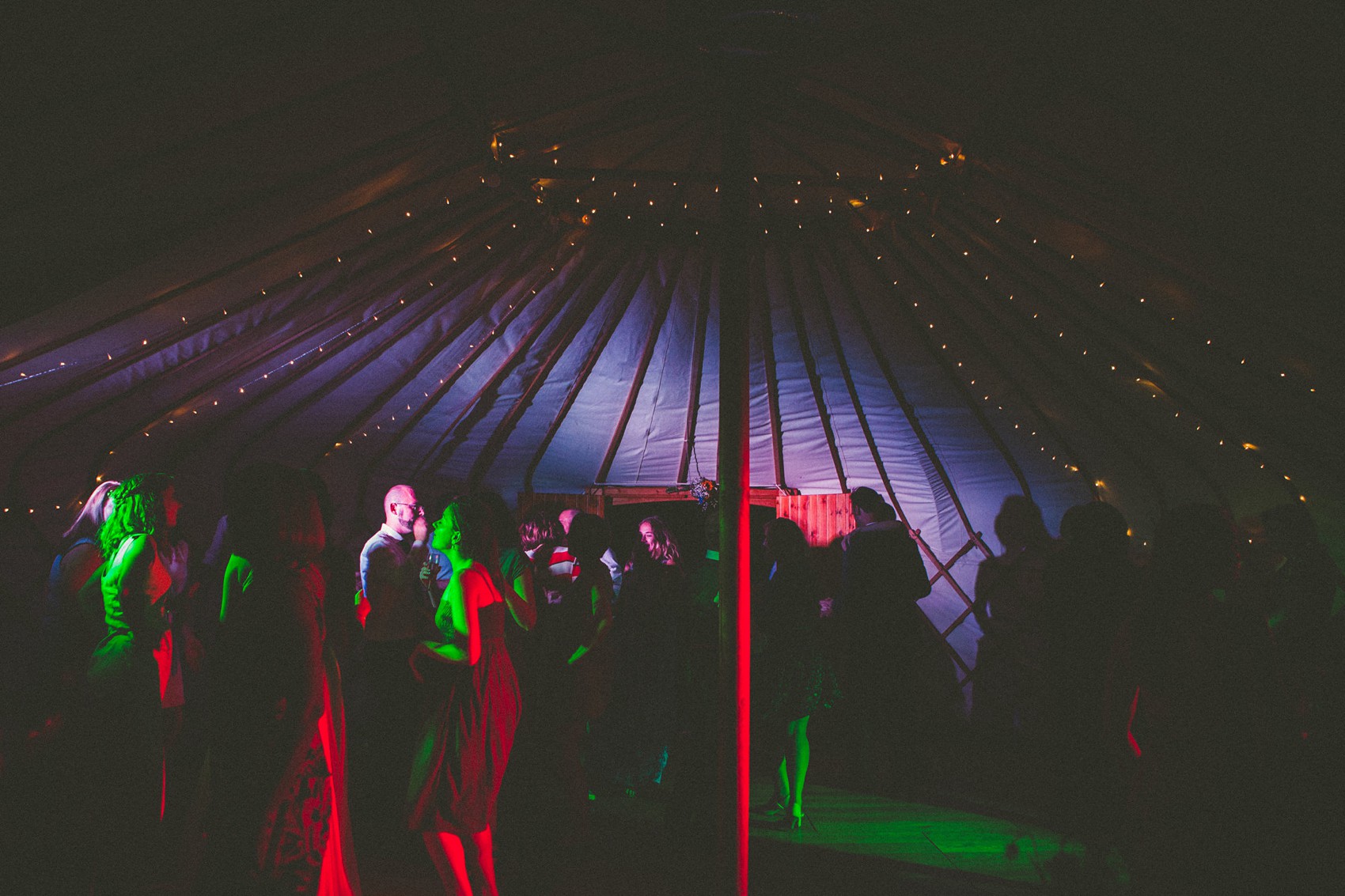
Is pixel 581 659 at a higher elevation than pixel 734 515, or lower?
lower

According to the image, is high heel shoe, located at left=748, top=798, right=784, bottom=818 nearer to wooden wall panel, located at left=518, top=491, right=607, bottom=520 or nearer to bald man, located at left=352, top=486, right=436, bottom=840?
bald man, located at left=352, top=486, right=436, bottom=840

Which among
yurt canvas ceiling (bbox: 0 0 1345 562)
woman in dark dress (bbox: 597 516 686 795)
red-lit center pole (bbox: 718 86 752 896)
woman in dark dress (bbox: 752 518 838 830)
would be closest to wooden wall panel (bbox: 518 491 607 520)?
yurt canvas ceiling (bbox: 0 0 1345 562)

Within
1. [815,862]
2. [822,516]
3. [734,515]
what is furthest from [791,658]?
[822,516]

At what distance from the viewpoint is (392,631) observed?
152 inches

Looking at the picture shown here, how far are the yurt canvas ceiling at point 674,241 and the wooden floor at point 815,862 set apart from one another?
2.01 metres

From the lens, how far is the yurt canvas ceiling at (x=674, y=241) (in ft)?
6.35

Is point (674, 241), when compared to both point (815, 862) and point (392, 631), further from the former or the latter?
point (815, 862)

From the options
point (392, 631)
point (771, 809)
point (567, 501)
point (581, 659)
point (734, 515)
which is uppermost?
point (567, 501)

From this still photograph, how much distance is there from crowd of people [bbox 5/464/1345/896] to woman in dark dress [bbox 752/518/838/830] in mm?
13

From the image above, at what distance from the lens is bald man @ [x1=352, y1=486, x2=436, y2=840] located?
3729 millimetres

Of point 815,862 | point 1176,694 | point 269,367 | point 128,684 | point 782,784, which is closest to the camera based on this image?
point 1176,694

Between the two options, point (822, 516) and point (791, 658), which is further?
point (822, 516)

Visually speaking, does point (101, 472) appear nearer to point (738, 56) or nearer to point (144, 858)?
point (144, 858)

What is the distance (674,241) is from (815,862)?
2495 mm
